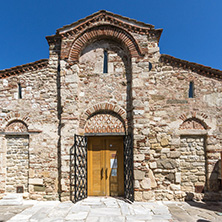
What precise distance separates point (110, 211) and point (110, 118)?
294cm

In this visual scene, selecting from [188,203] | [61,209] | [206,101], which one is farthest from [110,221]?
[206,101]

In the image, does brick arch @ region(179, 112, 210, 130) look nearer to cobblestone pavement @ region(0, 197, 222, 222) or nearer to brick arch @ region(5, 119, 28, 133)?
cobblestone pavement @ region(0, 197, 222, 222)

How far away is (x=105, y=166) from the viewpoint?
684cm

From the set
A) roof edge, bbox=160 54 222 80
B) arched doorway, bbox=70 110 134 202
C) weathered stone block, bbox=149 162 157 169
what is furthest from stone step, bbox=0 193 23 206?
roof edge, bbox=160 54 222 80

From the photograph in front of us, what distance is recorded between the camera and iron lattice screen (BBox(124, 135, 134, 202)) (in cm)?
637

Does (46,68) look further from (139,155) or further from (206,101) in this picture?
(206,101)

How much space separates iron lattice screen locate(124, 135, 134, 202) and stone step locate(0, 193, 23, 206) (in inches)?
138

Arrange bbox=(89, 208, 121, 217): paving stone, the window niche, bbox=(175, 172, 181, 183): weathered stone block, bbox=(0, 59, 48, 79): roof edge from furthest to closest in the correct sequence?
bbox=(0, 59, 48, 79): roof edge
the window niche
bbox=(175, 172, 181, 183): weathered stone block
bbox=(89, 208, 121, 217): paving stone

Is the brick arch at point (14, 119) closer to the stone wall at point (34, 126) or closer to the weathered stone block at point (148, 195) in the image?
the stone wall at point (34, 126)

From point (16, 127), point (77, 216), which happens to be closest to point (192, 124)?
point (77, 216)

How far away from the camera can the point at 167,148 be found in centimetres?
660

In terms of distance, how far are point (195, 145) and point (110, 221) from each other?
151 inches

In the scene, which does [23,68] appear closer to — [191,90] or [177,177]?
[191,90]

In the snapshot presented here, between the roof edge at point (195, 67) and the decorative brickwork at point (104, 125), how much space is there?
2897 millimetres
